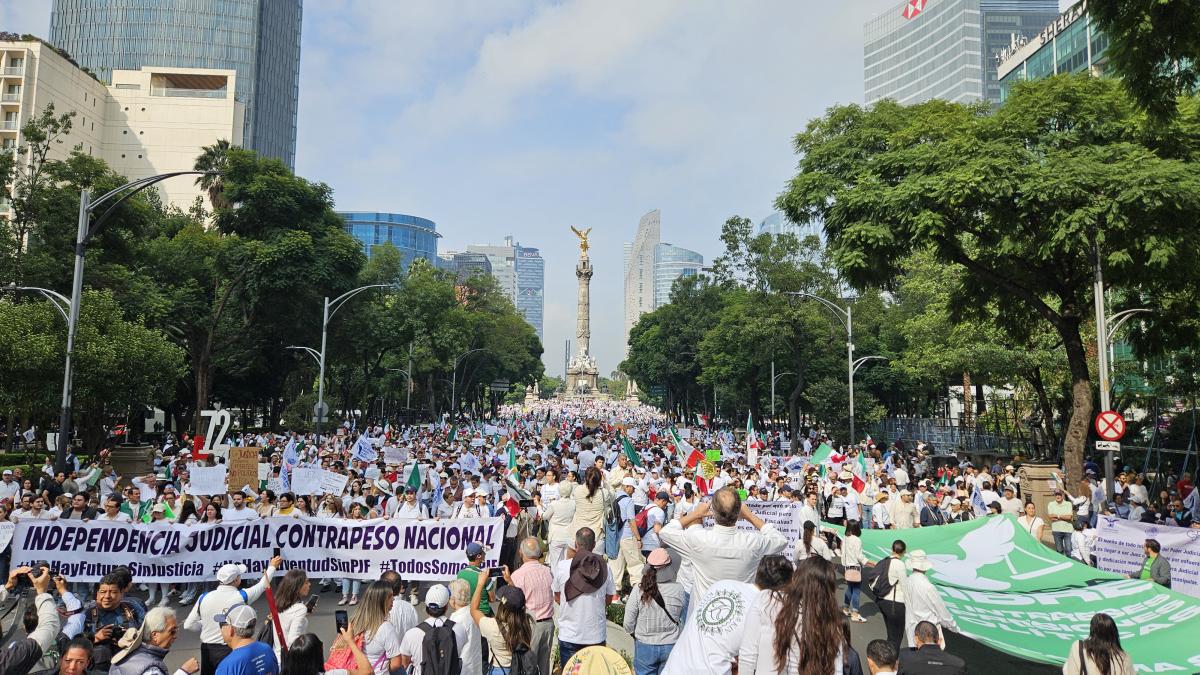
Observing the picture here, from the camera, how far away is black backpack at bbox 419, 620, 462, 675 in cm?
567

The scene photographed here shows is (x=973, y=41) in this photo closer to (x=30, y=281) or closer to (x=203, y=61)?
(x=203, y=61)

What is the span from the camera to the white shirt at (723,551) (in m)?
5.31

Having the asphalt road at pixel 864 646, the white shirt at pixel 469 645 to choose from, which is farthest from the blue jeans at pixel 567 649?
the asphalt road at pixel 864 646

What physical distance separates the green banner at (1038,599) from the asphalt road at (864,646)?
494 millimetres

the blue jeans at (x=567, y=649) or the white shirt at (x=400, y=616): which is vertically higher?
the white shirt at (x=400, y=616)

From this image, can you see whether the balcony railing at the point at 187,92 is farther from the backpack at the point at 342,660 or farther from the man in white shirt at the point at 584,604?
the backpack at the point at 342,660

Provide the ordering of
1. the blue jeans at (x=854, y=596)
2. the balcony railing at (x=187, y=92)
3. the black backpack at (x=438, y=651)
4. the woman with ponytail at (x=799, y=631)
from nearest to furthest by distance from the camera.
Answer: the woman with ponytail at (x=799, y=631) < the black backpack at (x=438, y=651) < the blue jeans at (x=854, y=596) < the balcony railing at (x=187, y=92)

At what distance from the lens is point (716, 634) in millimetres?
4289

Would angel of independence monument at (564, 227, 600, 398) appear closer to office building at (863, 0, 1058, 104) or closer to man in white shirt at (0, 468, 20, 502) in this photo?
office building at (863, 0, 1058, 104)

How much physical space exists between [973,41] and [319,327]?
5211 inches

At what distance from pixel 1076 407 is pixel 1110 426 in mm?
5404

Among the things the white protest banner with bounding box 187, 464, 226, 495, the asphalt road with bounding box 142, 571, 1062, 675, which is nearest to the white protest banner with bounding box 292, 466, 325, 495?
the white protest banner with bounding box 187, 464, 226, 495

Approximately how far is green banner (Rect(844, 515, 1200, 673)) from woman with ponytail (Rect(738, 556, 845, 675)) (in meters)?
5.08

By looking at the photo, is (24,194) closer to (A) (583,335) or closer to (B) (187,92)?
→ (B) (187,92)
